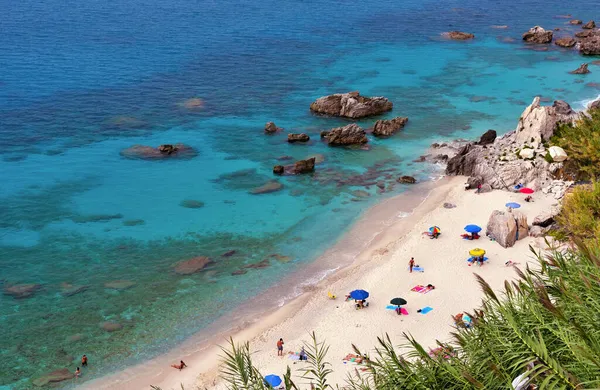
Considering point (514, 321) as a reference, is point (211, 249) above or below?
below

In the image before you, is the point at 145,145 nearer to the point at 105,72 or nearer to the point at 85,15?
the point at 105,72

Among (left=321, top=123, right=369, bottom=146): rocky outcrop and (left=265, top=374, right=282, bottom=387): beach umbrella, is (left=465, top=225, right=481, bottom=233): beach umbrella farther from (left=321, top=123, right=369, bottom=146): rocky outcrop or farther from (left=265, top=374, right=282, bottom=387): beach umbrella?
(left=321, top=123, right=369, bottom=146): rocky outcrop

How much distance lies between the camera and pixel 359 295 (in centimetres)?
4691

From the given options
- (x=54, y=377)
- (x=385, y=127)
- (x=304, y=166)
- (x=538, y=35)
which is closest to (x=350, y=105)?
(x=385, y=127)

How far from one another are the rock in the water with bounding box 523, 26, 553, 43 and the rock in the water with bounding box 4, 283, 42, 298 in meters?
110

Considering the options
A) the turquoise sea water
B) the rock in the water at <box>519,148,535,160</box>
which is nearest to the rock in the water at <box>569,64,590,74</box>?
the turquoise sea water

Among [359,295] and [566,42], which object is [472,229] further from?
[566,42]

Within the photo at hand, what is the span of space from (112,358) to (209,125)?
49.5 m

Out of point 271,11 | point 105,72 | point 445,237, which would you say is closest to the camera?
point 445,237

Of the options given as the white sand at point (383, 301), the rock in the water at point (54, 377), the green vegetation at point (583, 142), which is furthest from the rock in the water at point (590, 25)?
the rock in the water at point (54, 377)

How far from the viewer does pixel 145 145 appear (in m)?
81.2

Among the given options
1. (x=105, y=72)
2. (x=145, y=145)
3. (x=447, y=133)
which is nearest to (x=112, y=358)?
(x=145, y=145)

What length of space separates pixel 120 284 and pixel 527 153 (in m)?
41.5

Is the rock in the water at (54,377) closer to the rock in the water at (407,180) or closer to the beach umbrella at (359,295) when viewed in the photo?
the beach umbrella at (359,295)
